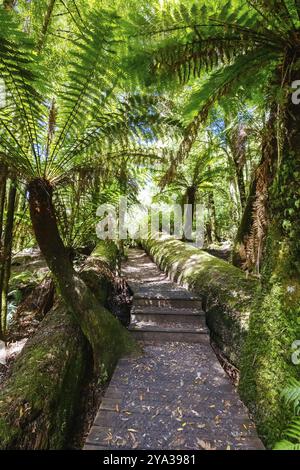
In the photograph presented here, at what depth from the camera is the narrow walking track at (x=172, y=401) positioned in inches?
67.4

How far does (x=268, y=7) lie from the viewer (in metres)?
1.80

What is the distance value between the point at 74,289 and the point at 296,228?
204 centimetres

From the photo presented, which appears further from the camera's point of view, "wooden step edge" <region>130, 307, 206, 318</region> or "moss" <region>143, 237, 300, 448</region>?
"wooden step edge" <region>130, 307, 206, 318</region>

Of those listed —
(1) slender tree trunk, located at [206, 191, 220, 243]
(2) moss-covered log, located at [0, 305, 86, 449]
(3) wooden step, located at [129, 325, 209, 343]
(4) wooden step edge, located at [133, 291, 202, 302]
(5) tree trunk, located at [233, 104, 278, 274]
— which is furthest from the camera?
(1) slender tree trunk, located at [206, 191, 220, 243]

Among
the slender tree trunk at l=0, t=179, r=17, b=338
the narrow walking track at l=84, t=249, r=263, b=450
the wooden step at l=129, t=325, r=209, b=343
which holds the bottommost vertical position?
the narrow walking track at l=84, t=249, r=263, b=450

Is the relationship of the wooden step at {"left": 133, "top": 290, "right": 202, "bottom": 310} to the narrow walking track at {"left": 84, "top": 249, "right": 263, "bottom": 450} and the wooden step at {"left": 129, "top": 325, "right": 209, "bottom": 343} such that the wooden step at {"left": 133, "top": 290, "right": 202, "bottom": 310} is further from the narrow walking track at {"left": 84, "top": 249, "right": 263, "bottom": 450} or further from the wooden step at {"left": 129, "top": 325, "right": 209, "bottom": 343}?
the wooden step at {"left": 129, "top": 325, "right": 209, "bottom": 343}

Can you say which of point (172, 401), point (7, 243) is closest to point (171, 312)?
point (172, 401)

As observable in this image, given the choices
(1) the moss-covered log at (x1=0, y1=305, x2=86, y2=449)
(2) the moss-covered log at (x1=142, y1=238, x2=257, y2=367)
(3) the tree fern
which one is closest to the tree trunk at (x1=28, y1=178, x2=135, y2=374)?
(1) the moss-covered log at (x1=0, y1=305, x2=86, y2=449)

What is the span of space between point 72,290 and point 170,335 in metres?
1.33

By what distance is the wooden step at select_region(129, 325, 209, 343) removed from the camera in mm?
3076

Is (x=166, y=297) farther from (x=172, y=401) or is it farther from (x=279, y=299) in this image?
(x=279, y=299)

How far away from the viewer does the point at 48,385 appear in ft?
6.31

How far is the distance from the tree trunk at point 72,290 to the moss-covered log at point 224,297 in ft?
4.08

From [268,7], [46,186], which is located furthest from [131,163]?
[268,7]
